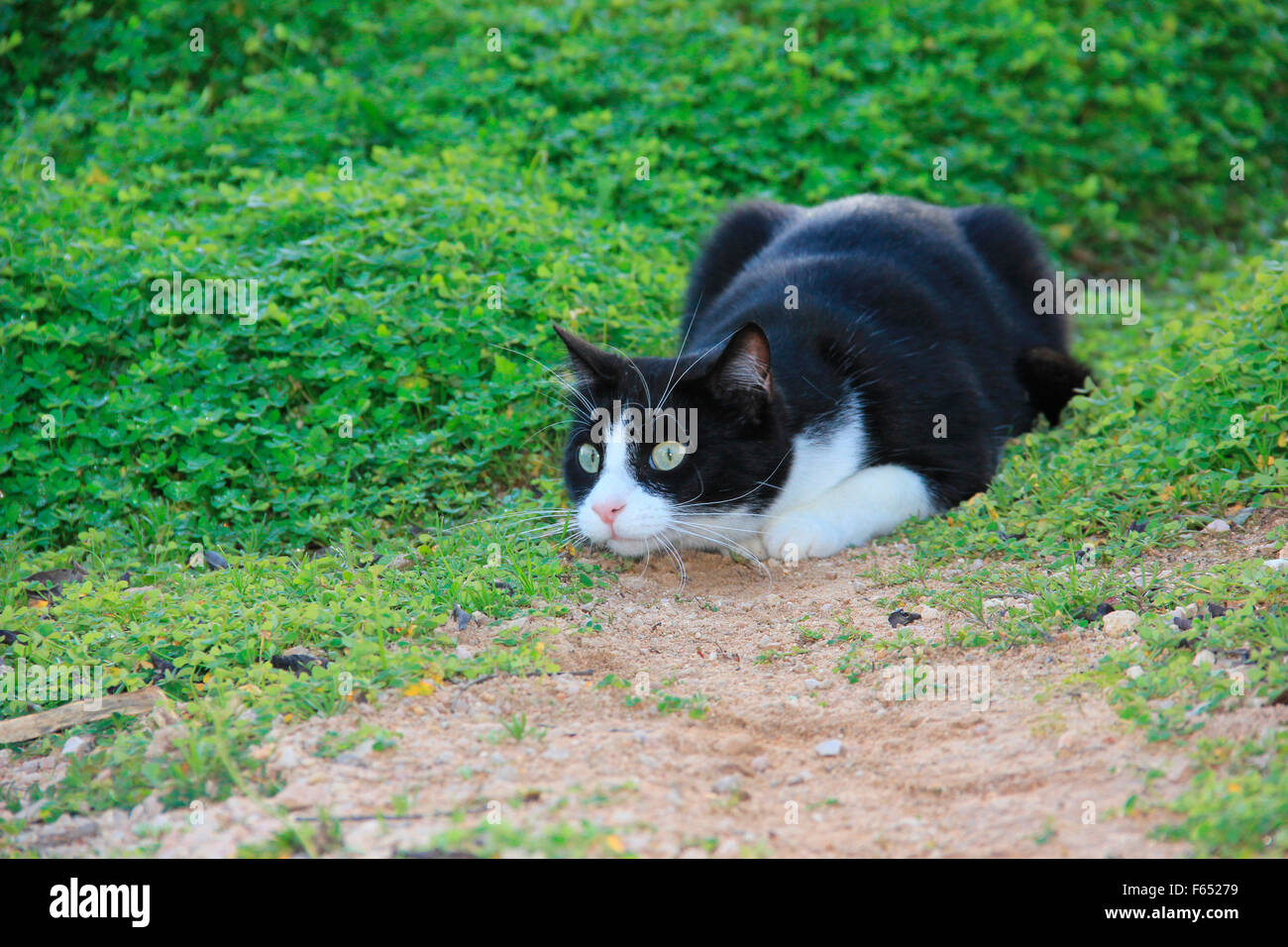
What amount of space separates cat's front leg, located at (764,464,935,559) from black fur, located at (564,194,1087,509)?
0.09 metres

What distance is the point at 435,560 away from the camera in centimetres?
373

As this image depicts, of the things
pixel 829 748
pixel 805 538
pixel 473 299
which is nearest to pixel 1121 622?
pixel 829 748

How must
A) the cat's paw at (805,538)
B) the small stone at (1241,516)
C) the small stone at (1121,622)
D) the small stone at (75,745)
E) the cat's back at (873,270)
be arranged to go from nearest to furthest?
the small stone at (75,745), the small stone at (1121,622), the small stone at (1241,516), the cat's paw at (805,538), the cat's back at (873,270)

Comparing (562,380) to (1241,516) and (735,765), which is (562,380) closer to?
(735,765)

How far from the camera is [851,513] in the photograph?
397 centimetres

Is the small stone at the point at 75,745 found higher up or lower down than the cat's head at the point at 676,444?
lower down

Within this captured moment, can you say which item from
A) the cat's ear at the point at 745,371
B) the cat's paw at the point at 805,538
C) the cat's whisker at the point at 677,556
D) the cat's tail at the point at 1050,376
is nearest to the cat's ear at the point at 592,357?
the cat's ear at the point at 745,371

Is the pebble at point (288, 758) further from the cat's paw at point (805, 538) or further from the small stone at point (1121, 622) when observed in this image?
the small stone at point (1121, 622)

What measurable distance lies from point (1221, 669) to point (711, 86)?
4703mm

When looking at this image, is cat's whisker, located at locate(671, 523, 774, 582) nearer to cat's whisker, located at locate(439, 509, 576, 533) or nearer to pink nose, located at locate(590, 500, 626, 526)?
pink nose, located at locate(590, 500, 626, 526)

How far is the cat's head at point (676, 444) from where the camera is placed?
11.8 feet

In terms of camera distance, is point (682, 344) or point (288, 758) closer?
point (288, 758)

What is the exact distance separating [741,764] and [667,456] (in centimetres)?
131

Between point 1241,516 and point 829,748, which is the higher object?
point 1241,516
